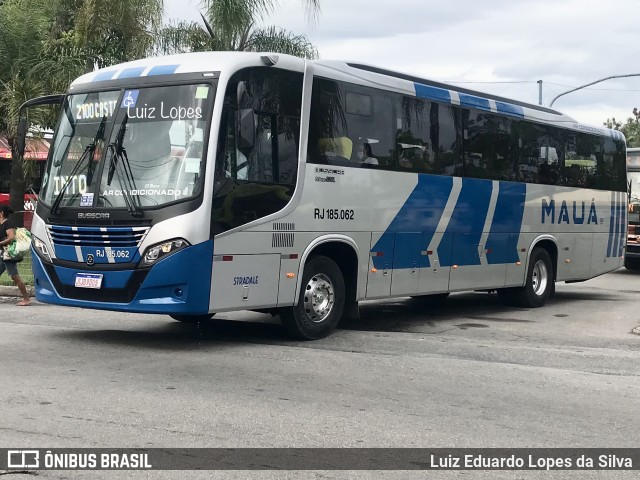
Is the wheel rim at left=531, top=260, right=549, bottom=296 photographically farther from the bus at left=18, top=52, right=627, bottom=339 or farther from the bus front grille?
the bus front grille

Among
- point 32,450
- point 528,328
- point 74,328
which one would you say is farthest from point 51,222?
point 528,328

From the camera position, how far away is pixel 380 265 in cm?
1262

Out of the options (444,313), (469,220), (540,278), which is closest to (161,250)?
(469,220)

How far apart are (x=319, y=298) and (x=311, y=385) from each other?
3238 millimetres

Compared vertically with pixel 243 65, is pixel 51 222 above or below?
below

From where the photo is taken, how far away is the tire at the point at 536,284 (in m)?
16.4

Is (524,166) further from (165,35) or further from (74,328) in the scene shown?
(165,35)

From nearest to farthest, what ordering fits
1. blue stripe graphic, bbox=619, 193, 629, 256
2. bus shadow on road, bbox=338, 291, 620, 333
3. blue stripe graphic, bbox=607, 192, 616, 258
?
bus shadow on road, bbox=338, 291, 620, 333 < blue stripe graphic, bbox=607, 192, 616, 258 < blue stripe graphic, bbox=619, 193, 629, 256

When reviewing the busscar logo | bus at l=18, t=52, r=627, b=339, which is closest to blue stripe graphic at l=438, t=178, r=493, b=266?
bus at l=18, t=52, r=627, b=339

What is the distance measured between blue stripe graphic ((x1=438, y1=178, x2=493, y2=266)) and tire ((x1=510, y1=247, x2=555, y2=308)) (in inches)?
77.1

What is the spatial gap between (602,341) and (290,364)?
480 cm

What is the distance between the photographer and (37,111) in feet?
66.8

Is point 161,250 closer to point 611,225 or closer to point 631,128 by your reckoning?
point 611,225

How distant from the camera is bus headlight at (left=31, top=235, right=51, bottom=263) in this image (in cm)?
1098
